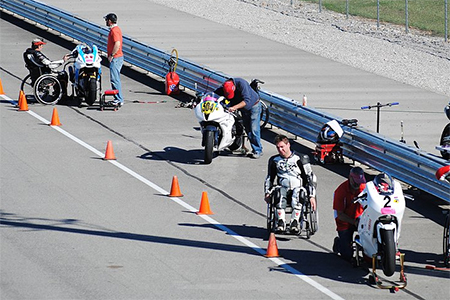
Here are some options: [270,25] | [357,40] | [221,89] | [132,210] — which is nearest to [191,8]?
[270,25]

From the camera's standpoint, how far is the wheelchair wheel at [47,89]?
72.6 feet

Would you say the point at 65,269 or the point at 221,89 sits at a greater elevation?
the point at 221,89

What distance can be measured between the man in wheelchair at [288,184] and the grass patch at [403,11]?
77.4 feet

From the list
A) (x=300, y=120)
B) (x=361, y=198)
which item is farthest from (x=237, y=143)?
(x=361, y=198)

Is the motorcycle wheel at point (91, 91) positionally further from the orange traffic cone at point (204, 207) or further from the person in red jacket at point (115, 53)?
the orange traffic cone at point (204, 207)

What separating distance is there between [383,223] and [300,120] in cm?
780

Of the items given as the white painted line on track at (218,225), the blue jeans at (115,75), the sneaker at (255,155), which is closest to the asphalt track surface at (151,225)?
the white painted line on track at (218,225)

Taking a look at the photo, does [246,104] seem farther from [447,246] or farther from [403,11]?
[403,11]

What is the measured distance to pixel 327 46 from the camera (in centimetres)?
3212

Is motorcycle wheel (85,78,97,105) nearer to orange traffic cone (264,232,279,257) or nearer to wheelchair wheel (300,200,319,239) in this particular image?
wheelchair wheel (300,200,319,239)

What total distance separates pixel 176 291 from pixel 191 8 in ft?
93.1

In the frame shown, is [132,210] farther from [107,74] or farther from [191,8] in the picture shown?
[191,8]

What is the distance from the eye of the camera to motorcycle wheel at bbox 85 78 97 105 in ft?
72.0

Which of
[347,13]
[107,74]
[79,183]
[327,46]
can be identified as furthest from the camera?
[347,13]
